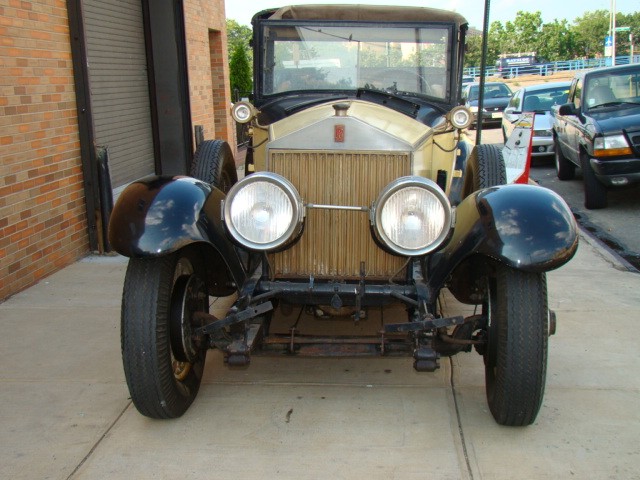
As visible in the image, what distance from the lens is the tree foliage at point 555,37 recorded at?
6438 cm

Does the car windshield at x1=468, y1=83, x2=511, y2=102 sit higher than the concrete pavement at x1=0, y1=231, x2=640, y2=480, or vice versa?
the car windshield at x1=468, y1=83, x2=511, y2=102

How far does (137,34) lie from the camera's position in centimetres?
868

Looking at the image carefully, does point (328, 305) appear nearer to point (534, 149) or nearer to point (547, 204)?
point (547, 204)

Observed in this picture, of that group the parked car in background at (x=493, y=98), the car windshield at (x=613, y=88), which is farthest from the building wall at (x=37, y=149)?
the parked car in background at (x=493, y=98)

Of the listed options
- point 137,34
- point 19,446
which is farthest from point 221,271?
point 137,34

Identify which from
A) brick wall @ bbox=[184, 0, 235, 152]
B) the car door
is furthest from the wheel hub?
the car door

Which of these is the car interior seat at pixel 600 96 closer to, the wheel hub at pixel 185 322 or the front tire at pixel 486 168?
the front tire at pixel 486 168

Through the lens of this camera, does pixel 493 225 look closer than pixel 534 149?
Yes

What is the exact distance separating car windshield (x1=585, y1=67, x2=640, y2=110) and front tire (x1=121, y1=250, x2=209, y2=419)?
7344 millimetres

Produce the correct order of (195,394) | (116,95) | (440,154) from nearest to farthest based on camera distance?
(195,394)
(440,154)
(116,95)

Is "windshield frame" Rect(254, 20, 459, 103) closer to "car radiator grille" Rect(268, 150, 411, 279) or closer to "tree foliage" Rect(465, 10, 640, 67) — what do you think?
"car radiator grille" Rect(268, 150, 411, 279)

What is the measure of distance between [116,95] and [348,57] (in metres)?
4.30

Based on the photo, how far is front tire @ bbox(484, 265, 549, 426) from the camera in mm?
3004

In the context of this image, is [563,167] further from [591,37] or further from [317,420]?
[591,37]
